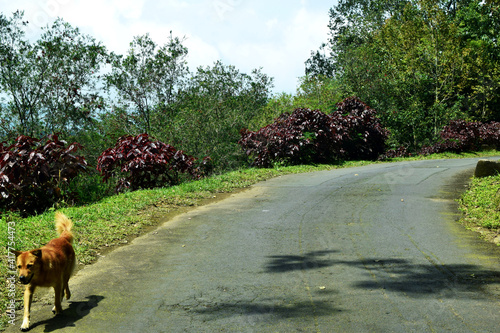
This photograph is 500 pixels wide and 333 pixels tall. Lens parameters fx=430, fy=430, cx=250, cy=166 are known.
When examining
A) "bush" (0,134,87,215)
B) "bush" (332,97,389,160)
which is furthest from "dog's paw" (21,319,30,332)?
"bush" (332,97,389,160)

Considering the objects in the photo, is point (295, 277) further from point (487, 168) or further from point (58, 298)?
point (487, 168)

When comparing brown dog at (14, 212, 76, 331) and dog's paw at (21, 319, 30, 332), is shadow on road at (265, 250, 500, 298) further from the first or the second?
dog's paw at (21, 319, 30, 332)

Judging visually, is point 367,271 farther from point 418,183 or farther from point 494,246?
point 418,183

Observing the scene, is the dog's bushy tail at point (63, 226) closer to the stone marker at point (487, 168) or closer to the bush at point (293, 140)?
the stone marker at point (487, 168)

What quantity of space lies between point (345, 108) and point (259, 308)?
17411mm

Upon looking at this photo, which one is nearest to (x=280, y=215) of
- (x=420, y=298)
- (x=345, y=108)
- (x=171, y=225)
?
(x=171, y=225)

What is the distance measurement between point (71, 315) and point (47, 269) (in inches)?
21.2

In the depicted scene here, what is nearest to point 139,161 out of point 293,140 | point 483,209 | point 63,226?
point 63,226

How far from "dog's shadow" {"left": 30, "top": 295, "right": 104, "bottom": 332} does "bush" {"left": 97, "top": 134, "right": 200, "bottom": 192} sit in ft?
19.7

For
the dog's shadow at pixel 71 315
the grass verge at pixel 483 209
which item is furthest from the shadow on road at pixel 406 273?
the dog's shadow at pixel 71 315

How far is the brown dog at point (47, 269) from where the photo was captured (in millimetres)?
3568

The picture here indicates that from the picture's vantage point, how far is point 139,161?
10008 millimetres

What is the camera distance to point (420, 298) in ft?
13.6

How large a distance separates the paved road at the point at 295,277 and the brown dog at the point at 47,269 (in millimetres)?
221
